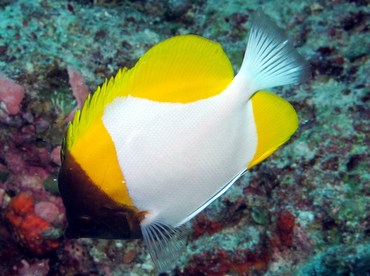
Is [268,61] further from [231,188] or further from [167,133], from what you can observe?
[231,188]

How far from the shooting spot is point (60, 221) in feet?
8.54

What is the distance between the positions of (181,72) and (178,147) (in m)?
0.27

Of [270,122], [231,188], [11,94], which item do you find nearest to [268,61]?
[270,122]

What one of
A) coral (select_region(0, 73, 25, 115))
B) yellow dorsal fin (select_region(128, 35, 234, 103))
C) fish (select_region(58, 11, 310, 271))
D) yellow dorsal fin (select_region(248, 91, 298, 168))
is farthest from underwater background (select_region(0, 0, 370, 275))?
yellow dorsal fin (select_region(128, 35, 234, 103))

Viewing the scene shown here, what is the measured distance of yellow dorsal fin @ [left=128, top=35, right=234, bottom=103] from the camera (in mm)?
1354

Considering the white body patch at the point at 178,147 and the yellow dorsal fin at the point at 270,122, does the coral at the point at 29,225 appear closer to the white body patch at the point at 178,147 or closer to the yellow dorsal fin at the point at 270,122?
the white body patch at the point at 178,147

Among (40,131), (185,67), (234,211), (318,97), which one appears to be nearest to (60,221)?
(40,131)

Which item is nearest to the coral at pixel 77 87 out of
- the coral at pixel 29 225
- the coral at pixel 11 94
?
the coral at pixel 11 94

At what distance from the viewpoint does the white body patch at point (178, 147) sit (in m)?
1.34

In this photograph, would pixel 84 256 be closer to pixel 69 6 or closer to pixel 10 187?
pixel 10 187

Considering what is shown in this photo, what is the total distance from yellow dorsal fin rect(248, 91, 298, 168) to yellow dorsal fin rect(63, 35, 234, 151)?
176 mm

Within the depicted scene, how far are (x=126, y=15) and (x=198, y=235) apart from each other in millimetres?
2017

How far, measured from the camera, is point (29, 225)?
255 centimetres

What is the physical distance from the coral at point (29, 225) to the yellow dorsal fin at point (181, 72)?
63.0 inches
